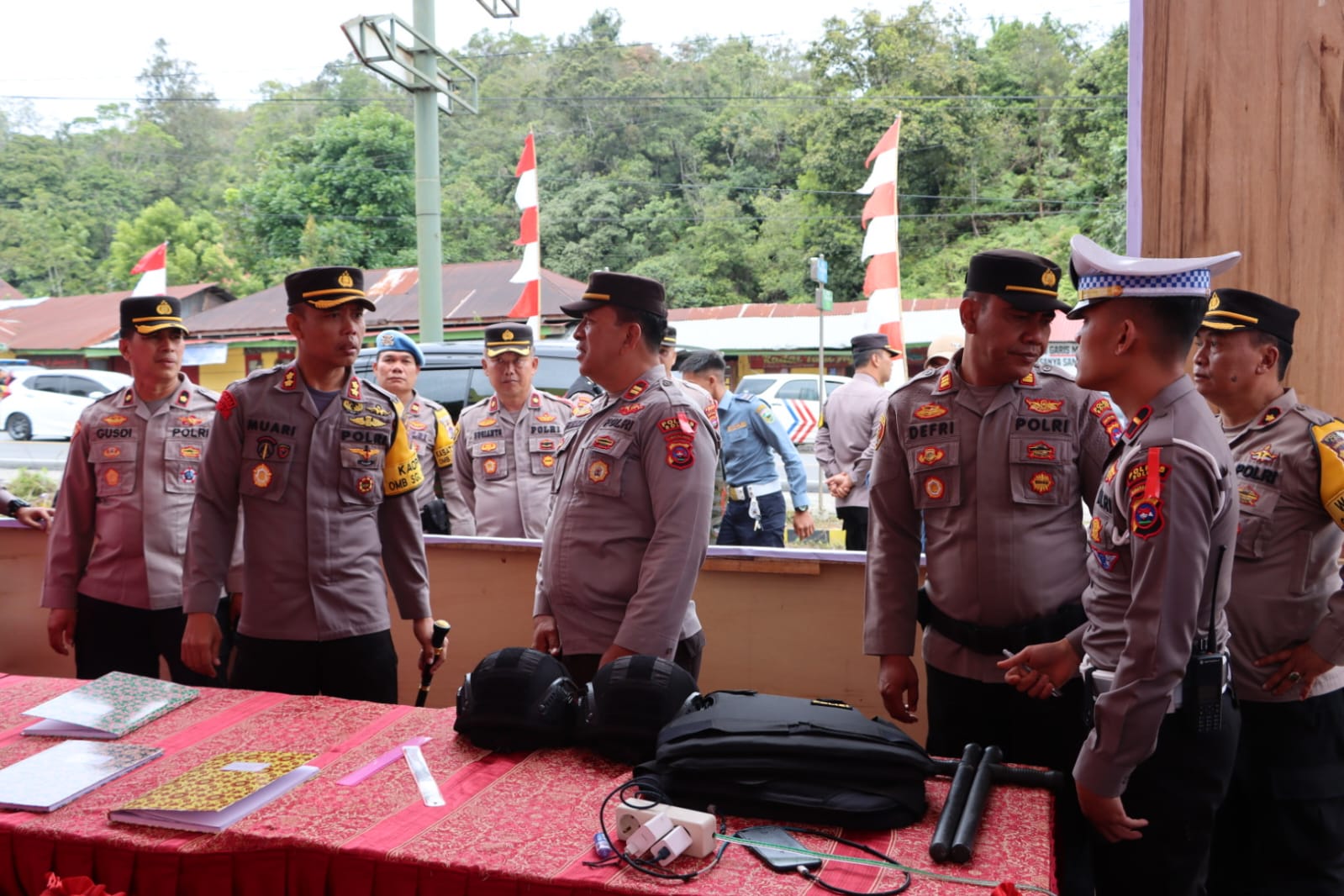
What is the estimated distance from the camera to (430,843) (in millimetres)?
1541

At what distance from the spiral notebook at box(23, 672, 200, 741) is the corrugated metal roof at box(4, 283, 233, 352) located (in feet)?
62.8

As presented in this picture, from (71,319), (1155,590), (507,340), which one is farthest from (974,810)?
(71,319)

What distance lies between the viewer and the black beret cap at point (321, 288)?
2.69 metres

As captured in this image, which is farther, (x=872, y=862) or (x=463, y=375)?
(x=463, y=375)

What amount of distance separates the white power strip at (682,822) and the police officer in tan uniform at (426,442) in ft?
11.7

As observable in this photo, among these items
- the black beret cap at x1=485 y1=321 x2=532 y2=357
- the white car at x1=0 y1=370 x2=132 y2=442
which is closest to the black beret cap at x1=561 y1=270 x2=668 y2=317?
the black beret cap at x1=485 y1=321 x2=532 y2=357

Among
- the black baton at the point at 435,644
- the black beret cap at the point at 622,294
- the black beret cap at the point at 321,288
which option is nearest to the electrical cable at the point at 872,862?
the black beret cap at the point at 622,294

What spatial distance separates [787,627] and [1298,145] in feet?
7.12

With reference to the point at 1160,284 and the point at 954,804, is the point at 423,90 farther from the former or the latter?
the point at 954,804

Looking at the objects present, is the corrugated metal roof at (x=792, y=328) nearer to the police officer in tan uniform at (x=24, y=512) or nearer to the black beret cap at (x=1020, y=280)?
the police officer in tan uniform at (x=24, y=512)

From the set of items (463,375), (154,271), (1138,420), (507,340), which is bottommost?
(1138,420)

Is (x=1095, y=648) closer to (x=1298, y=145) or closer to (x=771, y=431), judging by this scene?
(x=1298, y=145)

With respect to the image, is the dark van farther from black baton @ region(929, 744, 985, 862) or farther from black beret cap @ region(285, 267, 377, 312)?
black baton @ region(929, 744, 985, 862)

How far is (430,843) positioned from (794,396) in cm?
1396
